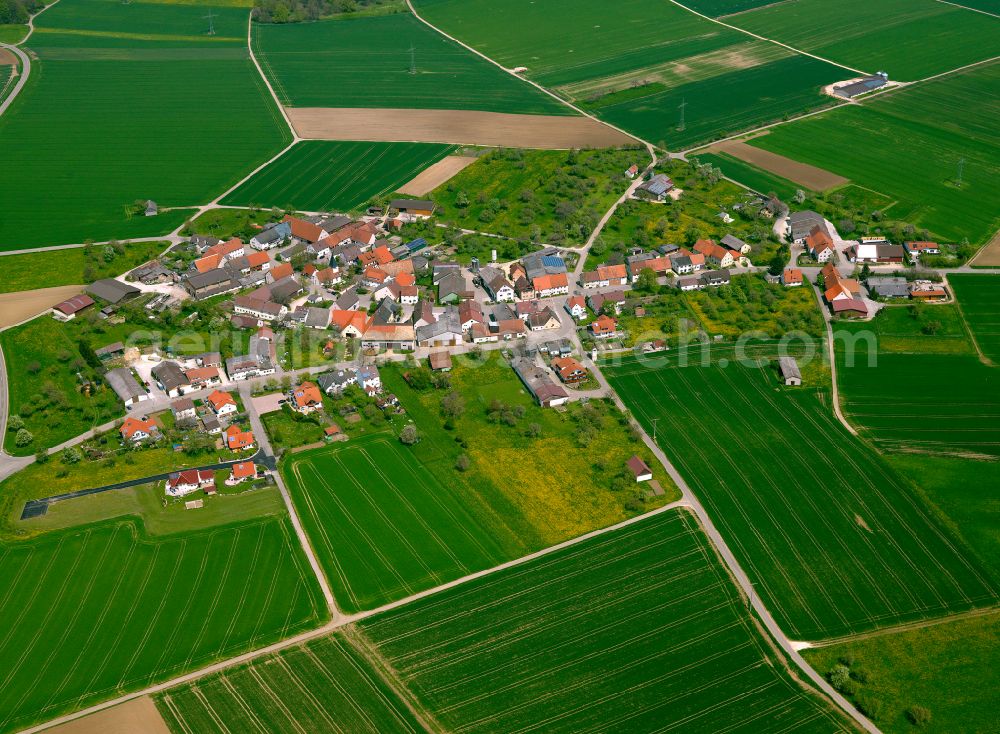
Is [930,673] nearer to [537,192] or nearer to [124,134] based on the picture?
[537,192]

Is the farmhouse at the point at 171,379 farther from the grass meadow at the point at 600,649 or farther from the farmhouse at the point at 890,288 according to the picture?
the farmhouse at the point at 890,288

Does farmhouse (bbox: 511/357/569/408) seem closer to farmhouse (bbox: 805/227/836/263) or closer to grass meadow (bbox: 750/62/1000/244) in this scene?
farmhouse (bbox: 805/227/836/263)

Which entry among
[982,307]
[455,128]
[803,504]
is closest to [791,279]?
[982,307]

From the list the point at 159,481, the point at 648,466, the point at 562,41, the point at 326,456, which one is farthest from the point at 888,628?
the point at 562,41

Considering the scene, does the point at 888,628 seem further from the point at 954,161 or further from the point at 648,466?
the point at 954,161

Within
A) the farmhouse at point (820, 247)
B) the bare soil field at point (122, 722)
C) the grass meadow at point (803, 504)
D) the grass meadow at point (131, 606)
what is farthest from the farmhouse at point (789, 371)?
the bare soil field at point (122, 722)

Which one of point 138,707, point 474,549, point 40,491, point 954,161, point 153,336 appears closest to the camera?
point 138,707
